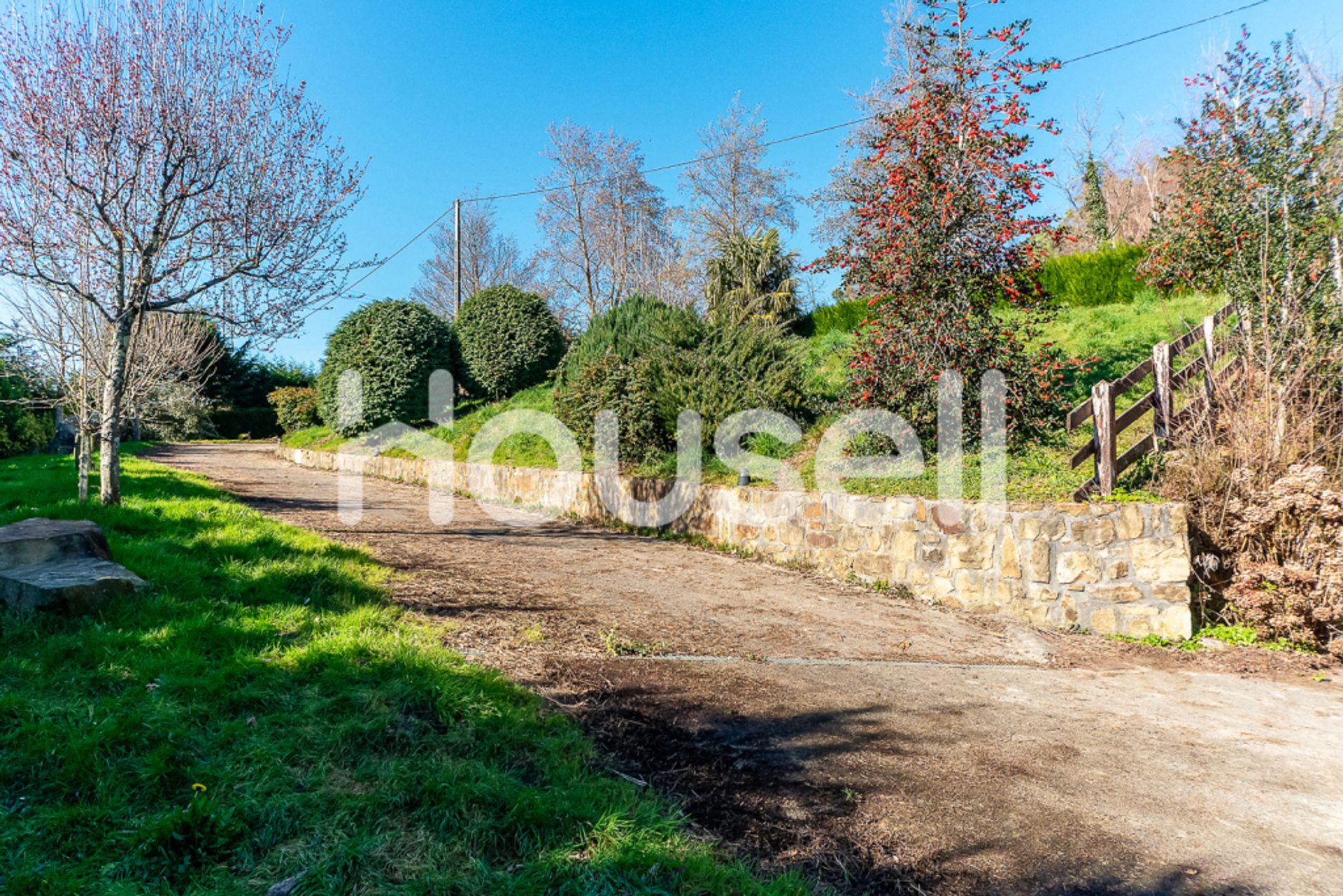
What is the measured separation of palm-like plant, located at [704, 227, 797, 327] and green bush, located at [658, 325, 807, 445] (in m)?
8.45

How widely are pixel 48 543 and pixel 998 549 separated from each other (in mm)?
6690

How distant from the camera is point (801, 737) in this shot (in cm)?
335

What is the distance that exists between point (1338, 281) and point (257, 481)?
14.7 metres

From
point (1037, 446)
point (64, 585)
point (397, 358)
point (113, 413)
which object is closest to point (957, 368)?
point (1037, 446)

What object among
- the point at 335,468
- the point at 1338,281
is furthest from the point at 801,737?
the point at 335,468

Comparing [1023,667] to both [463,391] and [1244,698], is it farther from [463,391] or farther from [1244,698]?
[463,391]

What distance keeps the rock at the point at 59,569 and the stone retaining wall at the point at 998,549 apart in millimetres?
5397

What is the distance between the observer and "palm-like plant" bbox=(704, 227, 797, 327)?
18.2 metres

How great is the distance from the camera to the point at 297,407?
20.6 meters

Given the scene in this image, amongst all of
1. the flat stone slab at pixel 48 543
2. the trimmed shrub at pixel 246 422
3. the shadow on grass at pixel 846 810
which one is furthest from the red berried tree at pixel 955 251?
the trimmed shrub at pixel 246 422

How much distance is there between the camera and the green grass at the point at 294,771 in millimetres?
2201

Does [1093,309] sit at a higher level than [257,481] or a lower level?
higher

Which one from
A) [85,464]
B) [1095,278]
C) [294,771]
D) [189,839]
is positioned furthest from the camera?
[1095,278]

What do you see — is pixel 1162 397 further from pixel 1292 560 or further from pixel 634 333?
pixel 634 333
